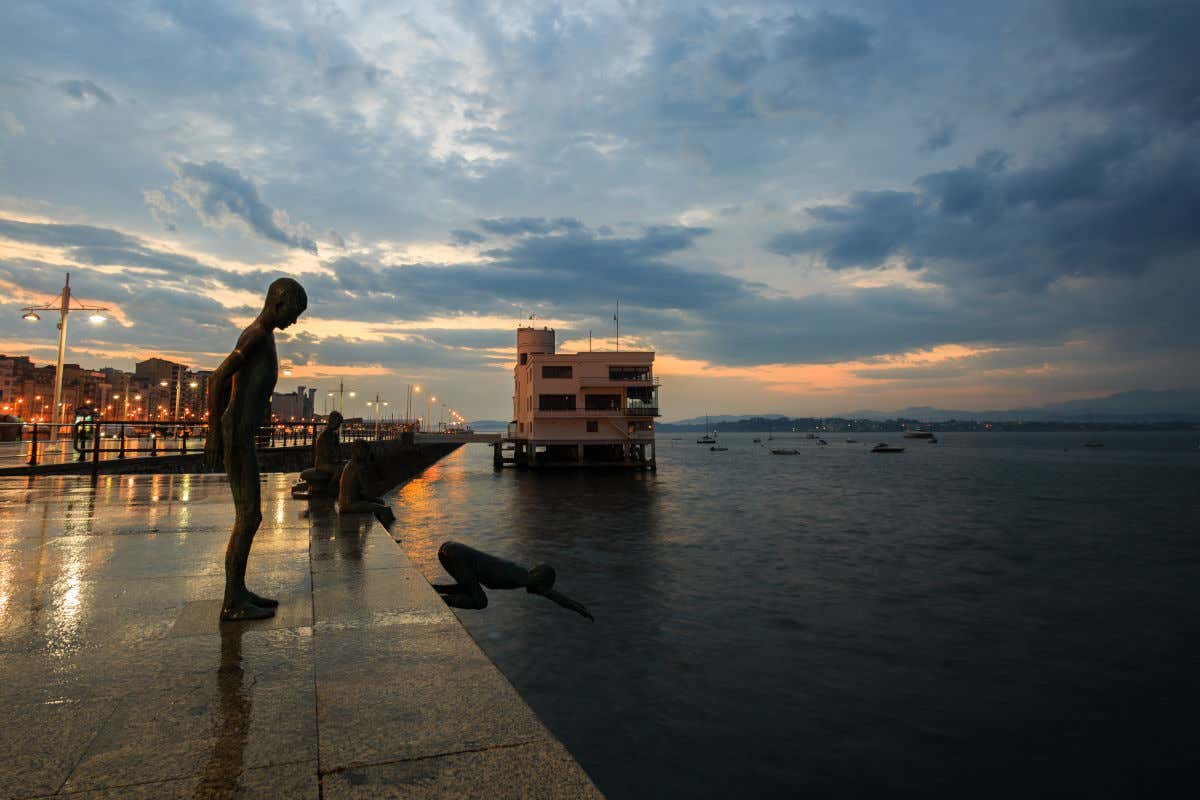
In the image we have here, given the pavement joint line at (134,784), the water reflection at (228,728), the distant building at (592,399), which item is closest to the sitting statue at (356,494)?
the water reflection at (228,728)

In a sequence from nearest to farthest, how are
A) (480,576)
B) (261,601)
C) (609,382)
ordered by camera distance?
1. (261,601)
2. (480,576)
3. (609,382)

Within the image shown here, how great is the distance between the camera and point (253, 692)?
345 centimetres

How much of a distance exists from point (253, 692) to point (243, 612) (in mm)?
1504

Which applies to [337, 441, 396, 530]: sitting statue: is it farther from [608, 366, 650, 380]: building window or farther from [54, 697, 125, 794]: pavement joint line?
[608, 366, 650, 380]: building window

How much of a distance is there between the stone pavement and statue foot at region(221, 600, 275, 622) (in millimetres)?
123

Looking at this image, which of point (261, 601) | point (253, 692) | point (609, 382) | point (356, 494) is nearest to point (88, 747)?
point (253, 692)

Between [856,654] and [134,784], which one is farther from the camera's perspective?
[856,654]

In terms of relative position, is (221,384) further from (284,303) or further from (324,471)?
(324,471)

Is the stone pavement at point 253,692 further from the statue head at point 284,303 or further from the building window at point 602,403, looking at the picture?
the building window at point 602,403

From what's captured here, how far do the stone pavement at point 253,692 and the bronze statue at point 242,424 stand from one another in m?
0.29

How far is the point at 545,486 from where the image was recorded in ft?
165

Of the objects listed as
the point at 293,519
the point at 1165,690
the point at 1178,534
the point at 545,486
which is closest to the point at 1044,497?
the point at 1178,534

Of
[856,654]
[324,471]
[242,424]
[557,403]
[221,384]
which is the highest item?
[557,403]

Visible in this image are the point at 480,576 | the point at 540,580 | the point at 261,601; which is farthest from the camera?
the point at 480,576
